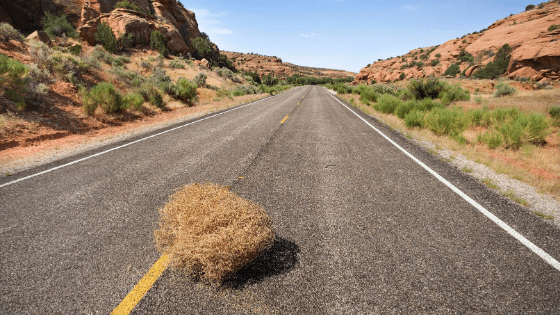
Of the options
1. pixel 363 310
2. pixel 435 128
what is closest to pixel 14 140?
pixel 363 310

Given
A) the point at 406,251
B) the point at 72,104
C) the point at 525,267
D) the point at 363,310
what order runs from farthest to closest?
the point at 72,104 < the point at 406,251 < the point at 525,267 < the point at 363,310

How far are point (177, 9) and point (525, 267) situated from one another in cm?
6303

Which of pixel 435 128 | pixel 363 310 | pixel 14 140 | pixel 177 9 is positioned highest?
pixel 177 9

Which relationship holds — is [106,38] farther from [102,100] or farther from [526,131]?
[526,131]

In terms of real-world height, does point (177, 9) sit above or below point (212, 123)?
above

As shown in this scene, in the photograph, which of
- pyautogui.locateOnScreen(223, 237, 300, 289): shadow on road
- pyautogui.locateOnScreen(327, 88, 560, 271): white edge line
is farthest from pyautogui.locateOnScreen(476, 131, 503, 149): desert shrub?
pyautogui.locateOnScreen(223, 237, 300, 289): shadow on road

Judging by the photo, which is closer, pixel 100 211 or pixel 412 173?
pixel 100 211

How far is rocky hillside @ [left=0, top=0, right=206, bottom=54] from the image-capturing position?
23.0 metres

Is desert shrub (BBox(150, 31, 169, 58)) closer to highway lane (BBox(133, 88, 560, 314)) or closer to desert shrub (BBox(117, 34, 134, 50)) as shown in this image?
desert shrub (BBox(117, 34, 134, 50))

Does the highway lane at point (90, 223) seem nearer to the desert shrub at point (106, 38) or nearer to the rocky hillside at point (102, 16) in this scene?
the rocky hillside at point (102, 16)

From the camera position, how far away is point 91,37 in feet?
93.2

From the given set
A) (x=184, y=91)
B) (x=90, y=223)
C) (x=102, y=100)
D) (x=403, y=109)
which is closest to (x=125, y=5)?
(x=184, y=91)

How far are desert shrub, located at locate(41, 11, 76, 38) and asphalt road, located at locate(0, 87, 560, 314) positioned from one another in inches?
1136

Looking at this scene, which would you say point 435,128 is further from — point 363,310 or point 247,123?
point 363,310
